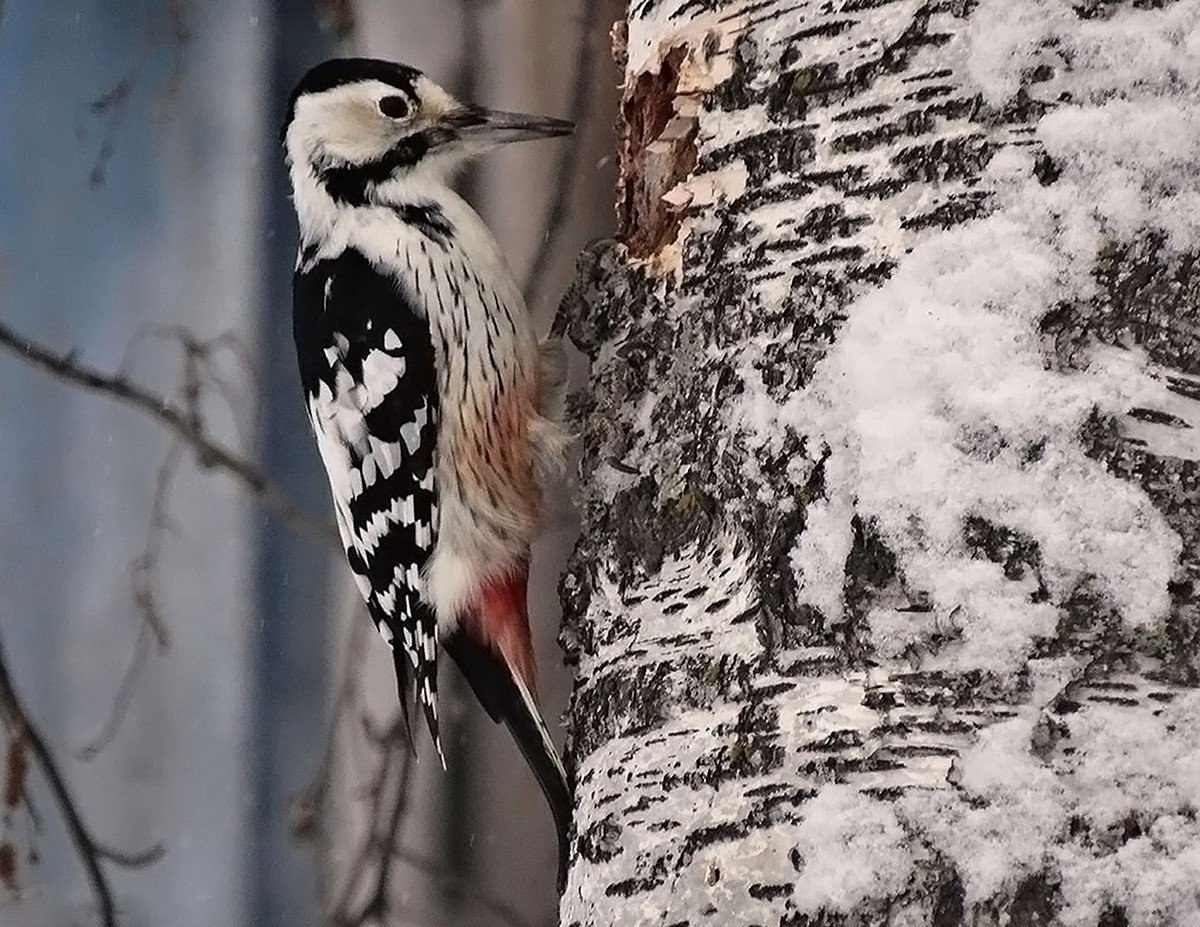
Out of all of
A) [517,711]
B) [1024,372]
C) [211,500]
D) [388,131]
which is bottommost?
[517,711]

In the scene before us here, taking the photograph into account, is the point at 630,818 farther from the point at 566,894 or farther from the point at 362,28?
the point at 362,28

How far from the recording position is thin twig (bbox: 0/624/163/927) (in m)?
1.77

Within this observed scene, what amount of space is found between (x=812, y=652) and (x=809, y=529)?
66 millimetres

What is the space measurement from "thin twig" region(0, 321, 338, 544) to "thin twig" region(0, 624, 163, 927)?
358 mm

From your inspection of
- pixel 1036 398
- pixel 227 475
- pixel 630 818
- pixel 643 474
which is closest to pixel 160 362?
pixel 227 475

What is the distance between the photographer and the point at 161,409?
1.89 metres

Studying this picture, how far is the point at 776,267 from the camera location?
2.62ft

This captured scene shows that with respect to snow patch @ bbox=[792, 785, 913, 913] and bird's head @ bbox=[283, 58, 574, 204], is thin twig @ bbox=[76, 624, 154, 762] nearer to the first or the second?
bird's head @ bbox=[283, 58, 574, 204]

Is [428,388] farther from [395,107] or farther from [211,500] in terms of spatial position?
[211,500]

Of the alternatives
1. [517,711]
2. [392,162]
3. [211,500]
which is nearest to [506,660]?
[517,711]

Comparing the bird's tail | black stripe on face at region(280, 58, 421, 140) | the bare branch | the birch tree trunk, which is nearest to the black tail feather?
the bird's tail

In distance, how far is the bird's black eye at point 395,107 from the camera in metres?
1.35

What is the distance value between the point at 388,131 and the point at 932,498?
832 millimetres

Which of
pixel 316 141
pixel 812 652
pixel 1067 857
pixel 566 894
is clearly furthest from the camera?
pixel 316 141
